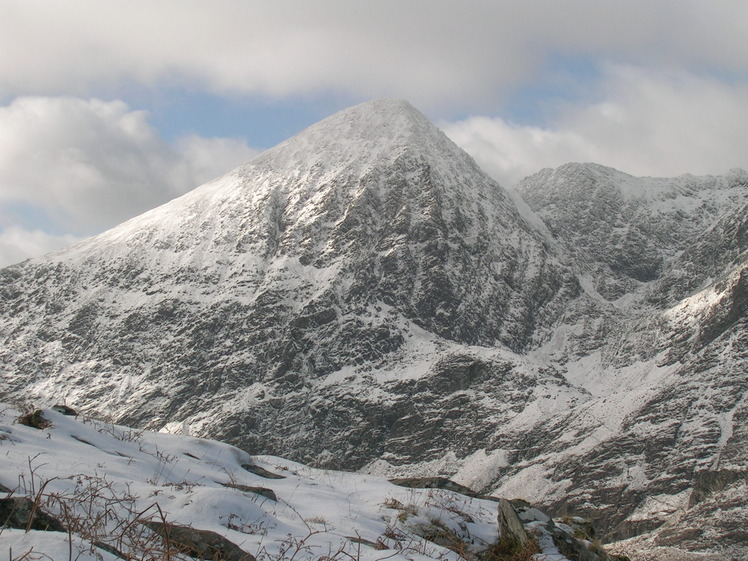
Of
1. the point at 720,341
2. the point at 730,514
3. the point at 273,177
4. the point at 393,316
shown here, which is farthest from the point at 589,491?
the point at 273,177

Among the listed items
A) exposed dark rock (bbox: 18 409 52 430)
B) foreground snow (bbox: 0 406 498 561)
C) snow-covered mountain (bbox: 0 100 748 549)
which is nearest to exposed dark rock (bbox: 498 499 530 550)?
foreground snow (bbox: 0 406 498 561)

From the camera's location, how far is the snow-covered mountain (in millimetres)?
120438

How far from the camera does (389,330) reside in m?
160

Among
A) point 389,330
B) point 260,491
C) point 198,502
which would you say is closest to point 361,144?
point 389,330

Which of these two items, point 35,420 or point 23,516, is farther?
point 35,420

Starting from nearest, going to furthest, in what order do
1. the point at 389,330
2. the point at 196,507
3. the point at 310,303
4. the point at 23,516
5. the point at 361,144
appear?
the point at 23,516 → the point at 196,507 → the point at 389,330 → the point at 310,303 → the point at 361,144

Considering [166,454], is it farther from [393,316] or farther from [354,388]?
[393,316]

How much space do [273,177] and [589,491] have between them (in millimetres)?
113426

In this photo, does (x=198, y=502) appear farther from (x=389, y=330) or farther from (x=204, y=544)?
(x=389, y=330)

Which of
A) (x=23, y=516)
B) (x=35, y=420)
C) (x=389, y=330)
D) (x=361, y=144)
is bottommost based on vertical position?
(x=23, y=516)

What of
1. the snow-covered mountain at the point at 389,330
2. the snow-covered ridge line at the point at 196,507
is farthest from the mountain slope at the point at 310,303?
the snow-covered ridge line at the point at 196,507

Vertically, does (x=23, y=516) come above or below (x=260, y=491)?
above

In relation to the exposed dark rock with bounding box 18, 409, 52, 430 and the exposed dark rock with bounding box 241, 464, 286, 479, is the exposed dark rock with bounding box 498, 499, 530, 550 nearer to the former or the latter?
the exposed dark rock with bounding box 241, 464, 286, 479

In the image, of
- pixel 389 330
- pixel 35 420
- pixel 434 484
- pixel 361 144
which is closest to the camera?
pixel 35 420
